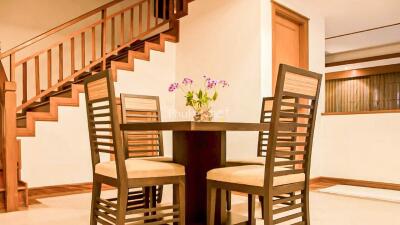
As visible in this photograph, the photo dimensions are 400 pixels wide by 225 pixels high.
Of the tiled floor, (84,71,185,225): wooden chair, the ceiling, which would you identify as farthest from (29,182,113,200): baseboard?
the ceiling

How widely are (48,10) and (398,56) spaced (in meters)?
7.30

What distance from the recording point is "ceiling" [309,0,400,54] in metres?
4.93

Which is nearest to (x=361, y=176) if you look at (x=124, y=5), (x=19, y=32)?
(x=124, y=5)

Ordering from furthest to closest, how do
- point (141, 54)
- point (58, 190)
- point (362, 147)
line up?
point (141, 54)
point (362, 147)
point (58, 190)

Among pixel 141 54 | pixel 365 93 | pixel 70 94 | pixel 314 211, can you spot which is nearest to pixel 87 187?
pixel 70 94

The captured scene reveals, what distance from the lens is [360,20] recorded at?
569 centimetres

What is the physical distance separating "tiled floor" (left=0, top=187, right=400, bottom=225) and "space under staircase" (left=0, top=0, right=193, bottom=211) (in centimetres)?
30

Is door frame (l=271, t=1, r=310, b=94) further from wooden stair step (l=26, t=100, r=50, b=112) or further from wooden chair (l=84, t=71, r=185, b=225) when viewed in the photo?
wooden stair step (l=26, t=100, r=50, b=112)

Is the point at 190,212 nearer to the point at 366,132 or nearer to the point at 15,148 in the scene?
the point at 15,148

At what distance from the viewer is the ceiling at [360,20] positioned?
4.93 metres

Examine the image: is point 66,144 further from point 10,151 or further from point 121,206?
point 121,206

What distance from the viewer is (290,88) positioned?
1923 mm

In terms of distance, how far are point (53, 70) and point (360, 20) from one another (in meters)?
5.38

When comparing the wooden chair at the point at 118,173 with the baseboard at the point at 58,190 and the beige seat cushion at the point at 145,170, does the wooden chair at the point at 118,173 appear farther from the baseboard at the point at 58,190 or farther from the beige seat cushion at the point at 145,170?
the baseboard at the point at 58,190
